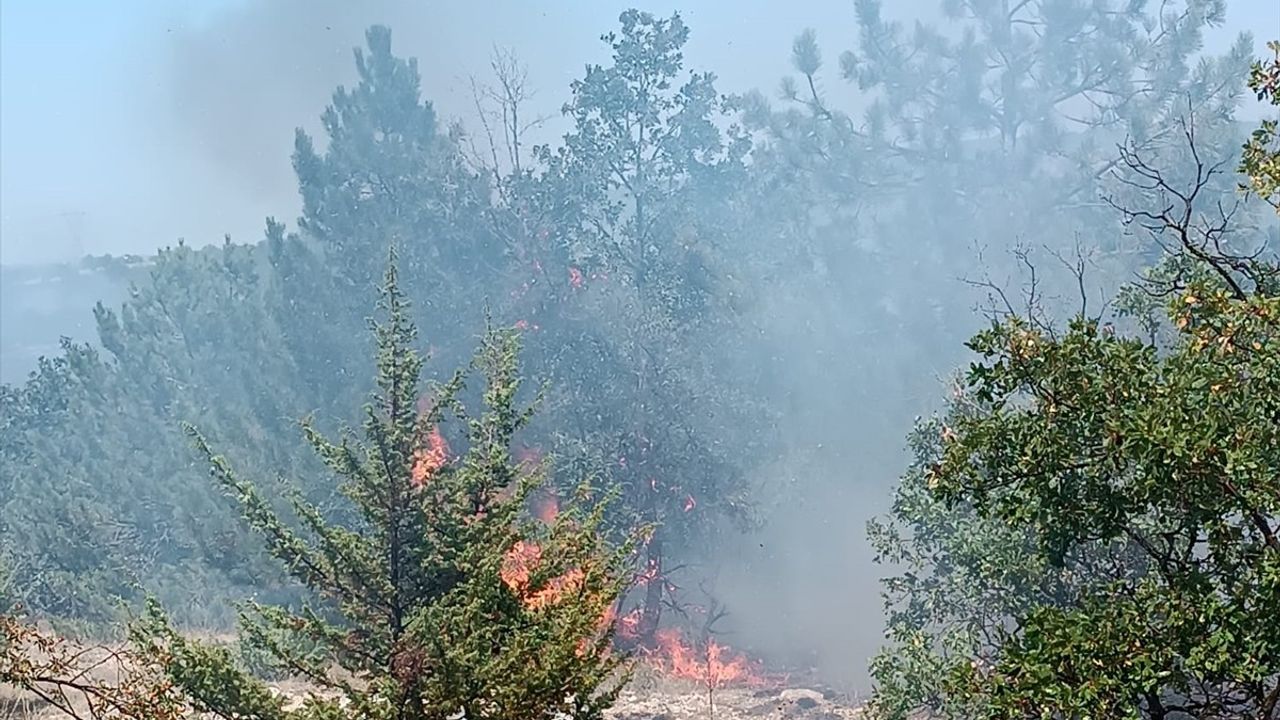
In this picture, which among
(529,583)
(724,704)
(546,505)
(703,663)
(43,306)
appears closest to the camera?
→ (529,583)

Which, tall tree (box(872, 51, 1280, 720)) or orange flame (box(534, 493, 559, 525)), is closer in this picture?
tall tree (box(872, 51, 1280, 720))

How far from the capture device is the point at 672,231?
38.7 metres

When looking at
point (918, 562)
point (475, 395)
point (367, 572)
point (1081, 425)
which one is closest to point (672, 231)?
point (475, 395)

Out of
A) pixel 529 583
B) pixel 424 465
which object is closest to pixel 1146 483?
pixel 529 583

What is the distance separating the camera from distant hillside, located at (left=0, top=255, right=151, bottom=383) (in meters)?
91.2

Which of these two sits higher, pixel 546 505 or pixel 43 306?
pixel 43 306

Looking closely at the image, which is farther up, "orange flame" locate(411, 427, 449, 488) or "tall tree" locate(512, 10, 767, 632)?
"tall tree" locate(512, 10, 767, 632)

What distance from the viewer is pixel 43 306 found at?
103375 mm

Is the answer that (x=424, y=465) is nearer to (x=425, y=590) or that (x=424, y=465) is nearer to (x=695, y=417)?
(x=425, y=590)

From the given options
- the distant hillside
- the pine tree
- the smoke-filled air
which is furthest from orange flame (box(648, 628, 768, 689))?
the distant hillside

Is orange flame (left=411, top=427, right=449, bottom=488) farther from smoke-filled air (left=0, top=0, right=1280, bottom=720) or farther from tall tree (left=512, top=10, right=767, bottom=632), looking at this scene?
tall tree (left=512, top=10, right=767, bottom=632)

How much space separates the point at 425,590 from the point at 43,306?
10930 centimetres

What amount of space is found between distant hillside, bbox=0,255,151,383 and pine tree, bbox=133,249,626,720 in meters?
84.3

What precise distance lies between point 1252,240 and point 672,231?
19569 mm
